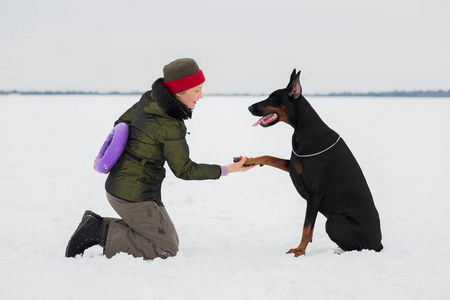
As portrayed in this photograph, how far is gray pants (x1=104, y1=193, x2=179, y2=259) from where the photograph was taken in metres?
3.81

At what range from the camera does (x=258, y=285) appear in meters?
3.24

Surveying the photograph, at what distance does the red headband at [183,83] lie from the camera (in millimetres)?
3742

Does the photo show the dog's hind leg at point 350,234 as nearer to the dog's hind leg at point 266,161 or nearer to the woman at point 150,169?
the dog's hind leg at point 266,161

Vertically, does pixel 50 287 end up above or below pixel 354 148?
above

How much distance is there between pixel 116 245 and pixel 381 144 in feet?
36.3

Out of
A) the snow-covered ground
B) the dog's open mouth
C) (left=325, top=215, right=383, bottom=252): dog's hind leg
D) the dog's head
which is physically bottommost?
the snow-covered ground

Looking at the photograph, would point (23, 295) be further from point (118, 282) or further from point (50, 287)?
point (118, 282)

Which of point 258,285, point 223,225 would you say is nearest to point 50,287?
point 258,285

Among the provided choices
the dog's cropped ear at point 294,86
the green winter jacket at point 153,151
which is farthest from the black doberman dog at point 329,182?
the green winter jacket at point 153,151

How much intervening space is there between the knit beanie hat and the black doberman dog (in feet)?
2.85

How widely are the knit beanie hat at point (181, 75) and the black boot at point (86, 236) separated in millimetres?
1435

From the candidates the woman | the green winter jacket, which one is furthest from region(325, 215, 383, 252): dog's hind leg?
the green winter jacket

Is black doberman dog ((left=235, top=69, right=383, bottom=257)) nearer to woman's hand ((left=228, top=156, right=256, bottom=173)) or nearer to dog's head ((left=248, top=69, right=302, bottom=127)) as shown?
dog's head ((left=248, top=69, right=302, bottom=127))

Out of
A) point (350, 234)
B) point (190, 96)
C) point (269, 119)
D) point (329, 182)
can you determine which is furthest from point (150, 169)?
point (350, 234)
